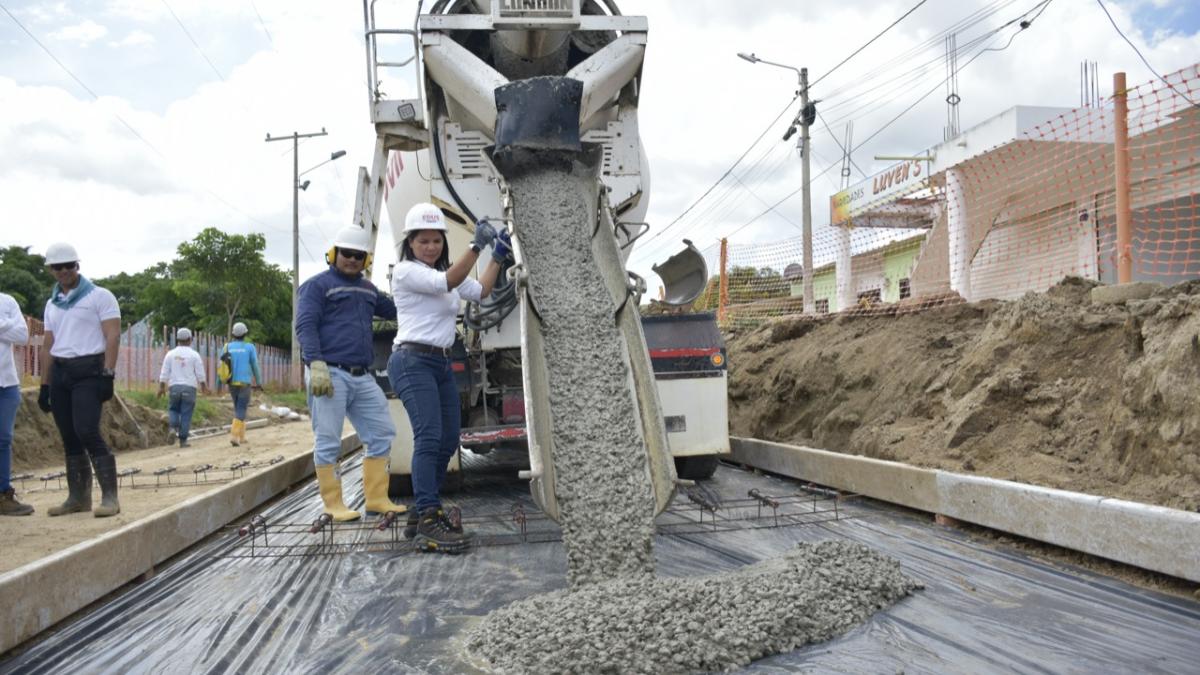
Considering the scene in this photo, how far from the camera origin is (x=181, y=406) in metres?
10.2

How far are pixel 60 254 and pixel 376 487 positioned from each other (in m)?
2.31

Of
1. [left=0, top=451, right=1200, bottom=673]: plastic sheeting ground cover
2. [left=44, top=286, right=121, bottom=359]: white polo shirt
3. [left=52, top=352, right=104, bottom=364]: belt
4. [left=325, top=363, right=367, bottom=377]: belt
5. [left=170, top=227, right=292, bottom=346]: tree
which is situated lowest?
[left=0, top=451, right=1200, bottom=673]: plastic sheeting ground cover

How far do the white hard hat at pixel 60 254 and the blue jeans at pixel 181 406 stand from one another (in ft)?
17.7

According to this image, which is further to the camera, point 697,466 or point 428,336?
point 697,466

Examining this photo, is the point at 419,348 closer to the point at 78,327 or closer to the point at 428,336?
the point at 428,336

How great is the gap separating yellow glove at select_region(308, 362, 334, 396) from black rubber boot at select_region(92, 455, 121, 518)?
4.46 ft

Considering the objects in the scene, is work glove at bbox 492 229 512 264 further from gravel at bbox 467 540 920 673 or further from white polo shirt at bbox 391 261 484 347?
gravel at bbox 467 540 920 673

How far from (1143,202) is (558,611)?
27.1ft

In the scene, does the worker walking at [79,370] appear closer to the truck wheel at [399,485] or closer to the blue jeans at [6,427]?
the blue jeans at [6,427]

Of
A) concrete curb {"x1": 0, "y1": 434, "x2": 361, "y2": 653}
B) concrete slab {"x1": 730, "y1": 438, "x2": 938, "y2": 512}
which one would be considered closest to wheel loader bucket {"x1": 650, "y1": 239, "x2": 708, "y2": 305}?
concrete slab {"x1": 730, "y1": 438, "x2": 938, "y2": 512}

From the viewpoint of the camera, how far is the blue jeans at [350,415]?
467 centimetres

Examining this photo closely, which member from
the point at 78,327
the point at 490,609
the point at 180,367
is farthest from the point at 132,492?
the point at 180,367

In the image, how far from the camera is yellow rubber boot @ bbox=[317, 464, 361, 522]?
189 inches

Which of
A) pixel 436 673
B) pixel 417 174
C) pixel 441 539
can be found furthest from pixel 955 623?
pixel 417 174
